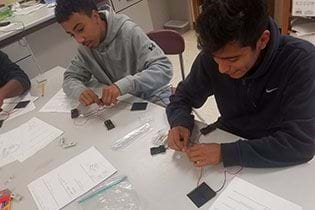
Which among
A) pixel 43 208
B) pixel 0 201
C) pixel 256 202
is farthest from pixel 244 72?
pixel 0 201

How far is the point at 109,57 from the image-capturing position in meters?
1.56

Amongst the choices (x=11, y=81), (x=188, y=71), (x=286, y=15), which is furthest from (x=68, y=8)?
(x=286, y=15)

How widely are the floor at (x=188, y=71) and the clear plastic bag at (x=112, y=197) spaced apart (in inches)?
39.8

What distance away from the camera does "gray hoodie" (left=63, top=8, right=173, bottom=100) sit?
1.40 m

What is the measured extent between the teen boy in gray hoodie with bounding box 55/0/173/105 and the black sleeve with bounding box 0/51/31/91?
0.76ft

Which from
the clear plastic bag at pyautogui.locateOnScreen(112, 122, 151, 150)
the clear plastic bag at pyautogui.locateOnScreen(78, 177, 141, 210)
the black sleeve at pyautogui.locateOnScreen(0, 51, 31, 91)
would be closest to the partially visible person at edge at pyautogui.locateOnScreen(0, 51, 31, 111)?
the black sleeve at pyautogui.locateOnScreen(0, 51, 31, 91)

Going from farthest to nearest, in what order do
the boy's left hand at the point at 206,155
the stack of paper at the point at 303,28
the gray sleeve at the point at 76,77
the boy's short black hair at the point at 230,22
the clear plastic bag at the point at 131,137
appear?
the stack of paper at the point at 303,28
the gray sleeve at the point at 76,77
the clear plastic bag at the point at 131,137
the boy's left hand at the point at 206,155
the boy's short black hair at the point at 230,22

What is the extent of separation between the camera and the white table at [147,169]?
2.74 ft

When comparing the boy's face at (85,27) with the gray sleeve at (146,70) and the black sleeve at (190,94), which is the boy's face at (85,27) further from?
the black sleeve at (190,94)

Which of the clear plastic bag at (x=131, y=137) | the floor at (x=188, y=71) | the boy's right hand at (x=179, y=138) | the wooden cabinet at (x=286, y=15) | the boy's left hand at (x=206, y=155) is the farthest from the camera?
the wooden cabinet at (x=286, y=15)

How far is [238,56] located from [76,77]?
96 cm

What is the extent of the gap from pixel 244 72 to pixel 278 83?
11cm

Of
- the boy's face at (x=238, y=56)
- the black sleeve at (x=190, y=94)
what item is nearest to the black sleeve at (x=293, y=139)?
the boy's face at (x=238, y=56)

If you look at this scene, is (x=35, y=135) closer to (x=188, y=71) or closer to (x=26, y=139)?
(x=26, y=139)
